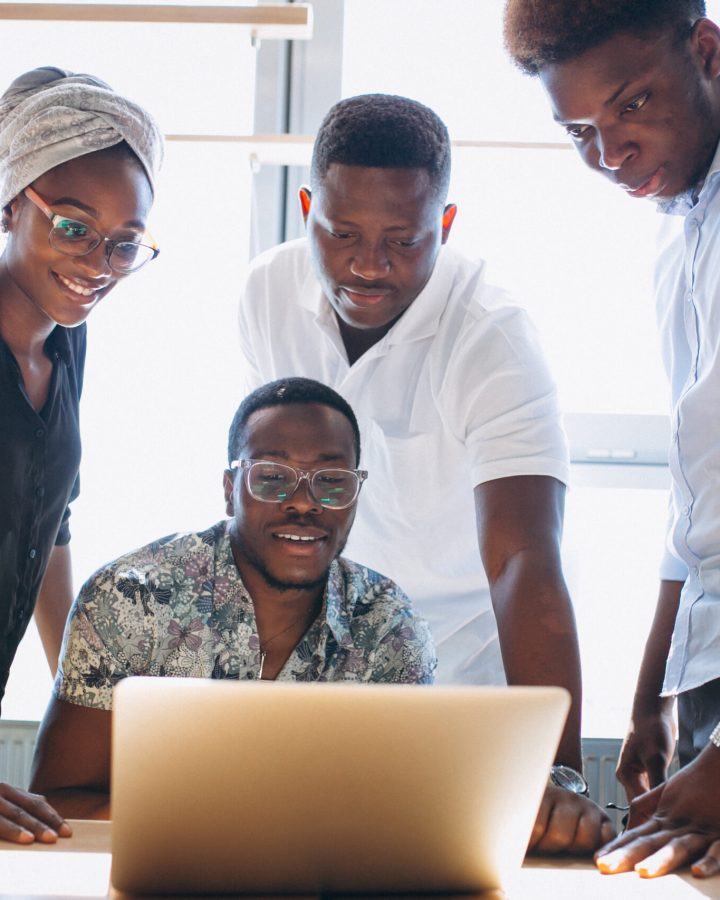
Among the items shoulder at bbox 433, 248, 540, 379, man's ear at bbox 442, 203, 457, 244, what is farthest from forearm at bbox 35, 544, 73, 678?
man's ear at bbox 442, 203, 457, 244

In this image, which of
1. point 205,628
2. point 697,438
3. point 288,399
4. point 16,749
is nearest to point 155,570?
point 205,628

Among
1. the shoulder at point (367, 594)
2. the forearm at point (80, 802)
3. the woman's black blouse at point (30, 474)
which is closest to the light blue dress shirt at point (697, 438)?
the shoulder at point (367, 594)

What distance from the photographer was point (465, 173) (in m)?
2.87

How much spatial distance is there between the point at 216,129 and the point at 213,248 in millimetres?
332

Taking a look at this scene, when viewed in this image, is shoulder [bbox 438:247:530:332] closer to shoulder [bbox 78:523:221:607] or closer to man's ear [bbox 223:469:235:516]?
man's ear [bbox 223:469:235:516]

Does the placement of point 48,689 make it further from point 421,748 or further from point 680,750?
point 421,748

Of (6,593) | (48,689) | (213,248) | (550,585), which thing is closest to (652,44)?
(550,585)

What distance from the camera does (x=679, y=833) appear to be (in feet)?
3.94

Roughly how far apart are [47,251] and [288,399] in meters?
0.44

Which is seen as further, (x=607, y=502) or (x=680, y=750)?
(x=607, y=502)

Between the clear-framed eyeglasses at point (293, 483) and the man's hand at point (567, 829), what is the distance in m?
0.67

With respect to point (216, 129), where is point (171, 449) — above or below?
below

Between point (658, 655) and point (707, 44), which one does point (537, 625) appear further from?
point (707, 44)

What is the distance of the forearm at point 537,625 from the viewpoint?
158 cm
